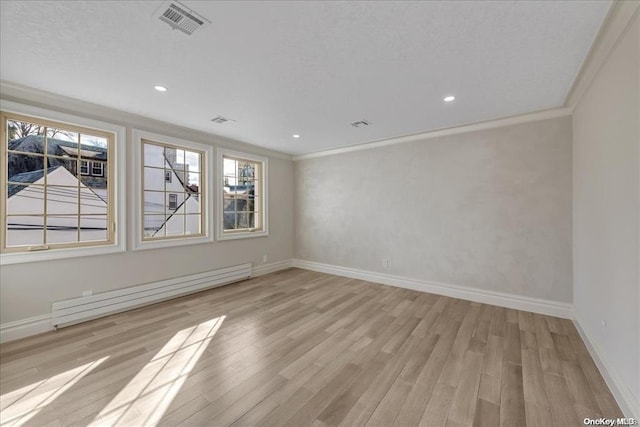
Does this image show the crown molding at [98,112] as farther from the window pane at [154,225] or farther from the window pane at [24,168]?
the window pane at [154,225]

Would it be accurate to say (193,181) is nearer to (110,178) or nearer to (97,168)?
(110,178)

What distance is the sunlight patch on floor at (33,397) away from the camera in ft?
5.29

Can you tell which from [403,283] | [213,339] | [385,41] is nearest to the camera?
[385,41]

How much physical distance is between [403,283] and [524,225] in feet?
6.24

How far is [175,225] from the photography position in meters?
3.98

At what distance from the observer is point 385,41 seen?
6.07ft

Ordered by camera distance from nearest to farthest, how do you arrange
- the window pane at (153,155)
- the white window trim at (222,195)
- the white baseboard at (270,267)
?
1. the window pane at (153,155)
2. the white window trim at (222,195)
3. the white baseboard at (270,267)

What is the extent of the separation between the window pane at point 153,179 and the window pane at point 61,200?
766 millimetres

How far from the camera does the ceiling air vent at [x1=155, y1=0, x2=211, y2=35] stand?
5.06ft

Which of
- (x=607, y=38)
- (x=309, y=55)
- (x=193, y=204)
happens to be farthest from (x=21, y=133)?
(x=607, y=38)

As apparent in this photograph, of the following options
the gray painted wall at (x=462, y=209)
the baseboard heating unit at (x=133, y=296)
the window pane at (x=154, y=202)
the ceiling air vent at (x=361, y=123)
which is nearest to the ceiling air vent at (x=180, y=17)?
the ceiling air vent at (x=361, y=123)

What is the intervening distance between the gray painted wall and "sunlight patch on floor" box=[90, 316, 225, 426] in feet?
10.1

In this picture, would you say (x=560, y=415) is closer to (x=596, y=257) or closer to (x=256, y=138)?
(x=596, y=257)

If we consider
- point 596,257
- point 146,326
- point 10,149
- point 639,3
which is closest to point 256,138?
point 10,149
